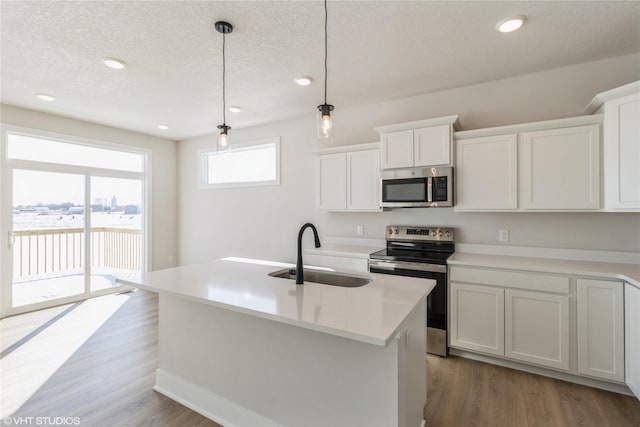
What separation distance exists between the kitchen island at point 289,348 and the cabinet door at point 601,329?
1.38 m

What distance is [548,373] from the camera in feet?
8.01

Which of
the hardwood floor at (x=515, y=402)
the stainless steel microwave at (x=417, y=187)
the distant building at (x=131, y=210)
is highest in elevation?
the stainless steel microwave at (x=417, y=187)

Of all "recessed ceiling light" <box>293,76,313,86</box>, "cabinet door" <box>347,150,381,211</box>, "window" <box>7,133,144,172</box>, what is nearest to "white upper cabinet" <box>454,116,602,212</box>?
"cabinet door" <box>347,150,381,211</box>

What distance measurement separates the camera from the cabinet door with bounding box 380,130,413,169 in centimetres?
304

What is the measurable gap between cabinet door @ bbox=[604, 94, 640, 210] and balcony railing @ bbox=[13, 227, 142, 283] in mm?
6088

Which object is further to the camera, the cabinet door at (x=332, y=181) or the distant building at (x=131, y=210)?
the distant building at (x=131, y=210)

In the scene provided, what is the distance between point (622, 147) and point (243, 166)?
14.6 ft

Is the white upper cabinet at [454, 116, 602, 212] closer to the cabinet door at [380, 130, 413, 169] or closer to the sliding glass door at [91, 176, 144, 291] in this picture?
the cabinet door at [380, 130, 413, 169]

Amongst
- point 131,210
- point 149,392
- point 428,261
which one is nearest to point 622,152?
point 428,261

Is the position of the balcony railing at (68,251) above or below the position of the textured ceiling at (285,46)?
below

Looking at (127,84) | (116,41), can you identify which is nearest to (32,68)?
(127,84)

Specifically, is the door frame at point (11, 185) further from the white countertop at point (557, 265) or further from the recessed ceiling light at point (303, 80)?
the white countertop at point (557, 265)

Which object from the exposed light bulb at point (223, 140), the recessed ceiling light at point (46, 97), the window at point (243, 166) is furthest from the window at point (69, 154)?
the exposed light bulb at point (223, 140)

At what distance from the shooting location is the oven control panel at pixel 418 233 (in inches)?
125
